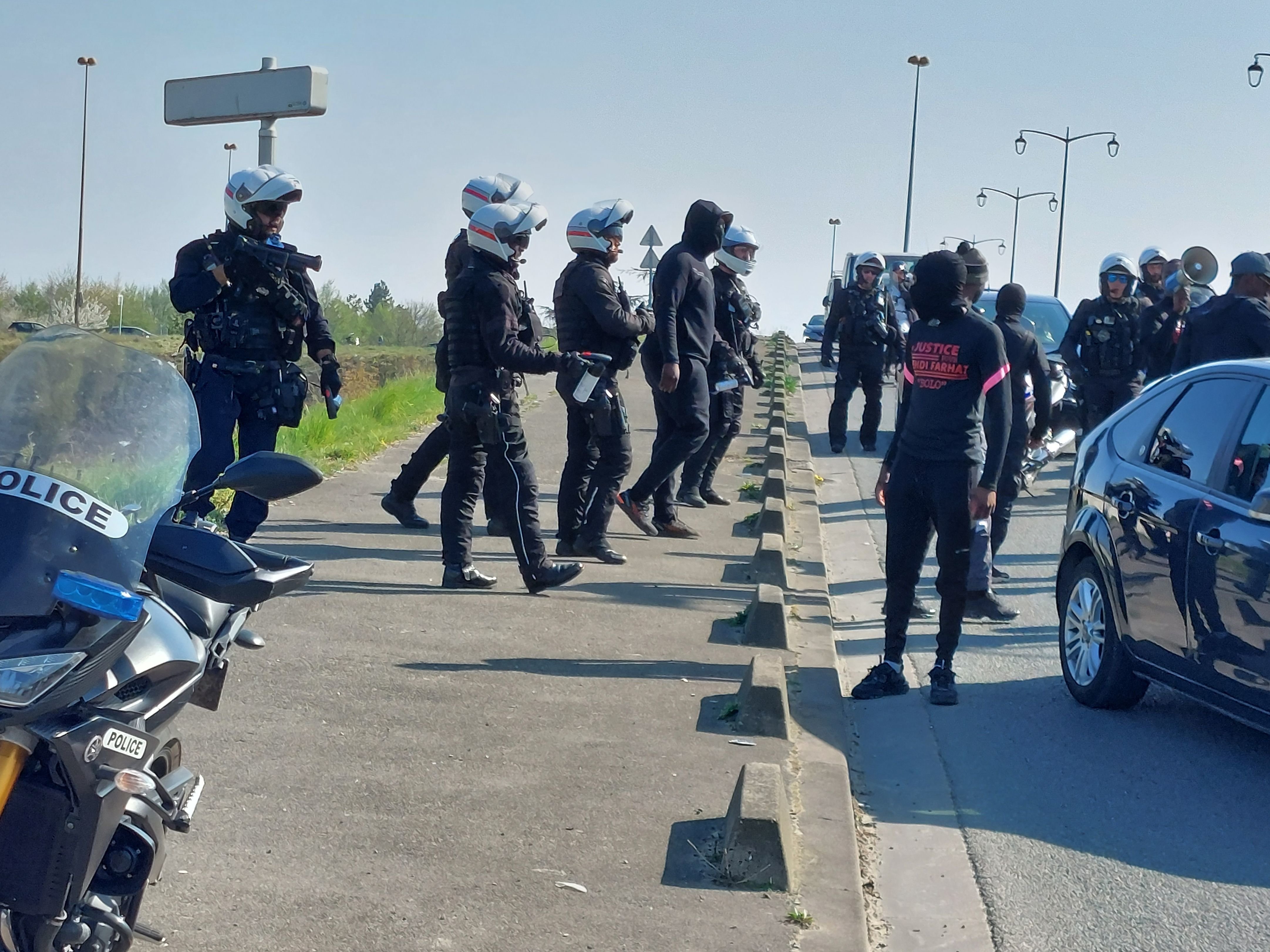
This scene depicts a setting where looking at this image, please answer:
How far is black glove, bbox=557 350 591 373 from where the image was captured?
26.2ft

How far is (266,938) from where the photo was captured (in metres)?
3.71

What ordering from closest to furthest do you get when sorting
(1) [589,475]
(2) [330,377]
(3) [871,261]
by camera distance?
(2) [330,377] < (1) [589,475] < (3) [871,261]

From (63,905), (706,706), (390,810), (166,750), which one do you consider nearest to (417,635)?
(706,706)

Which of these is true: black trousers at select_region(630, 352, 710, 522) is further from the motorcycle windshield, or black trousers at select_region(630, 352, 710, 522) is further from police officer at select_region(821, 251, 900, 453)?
the motorcycle windshield

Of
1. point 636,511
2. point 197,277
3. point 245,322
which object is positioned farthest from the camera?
point 636,511

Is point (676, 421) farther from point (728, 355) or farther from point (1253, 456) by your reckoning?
point (1253, 456)

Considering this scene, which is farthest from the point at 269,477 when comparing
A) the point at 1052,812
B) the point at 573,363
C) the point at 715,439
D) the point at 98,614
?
the point at 715,439

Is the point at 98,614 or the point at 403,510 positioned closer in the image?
the point at 98,614

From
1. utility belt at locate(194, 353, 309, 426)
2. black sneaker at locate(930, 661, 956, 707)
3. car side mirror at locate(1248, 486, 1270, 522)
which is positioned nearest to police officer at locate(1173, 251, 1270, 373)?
black sneaker at locate(930, 661, 956, 707)

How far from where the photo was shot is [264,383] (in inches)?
287

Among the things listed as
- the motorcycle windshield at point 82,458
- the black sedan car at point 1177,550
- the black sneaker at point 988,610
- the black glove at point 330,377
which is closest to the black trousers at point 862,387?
the black sneaker at point 988,610

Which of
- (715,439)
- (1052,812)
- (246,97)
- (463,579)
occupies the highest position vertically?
(246,97)

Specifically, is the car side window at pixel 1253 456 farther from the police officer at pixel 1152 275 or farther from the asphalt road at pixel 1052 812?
the police officer at pixel 1152 275

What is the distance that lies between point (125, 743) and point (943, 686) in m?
4.55
